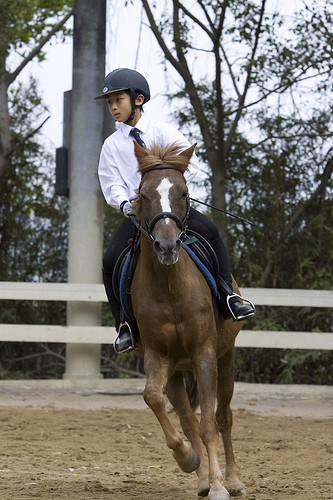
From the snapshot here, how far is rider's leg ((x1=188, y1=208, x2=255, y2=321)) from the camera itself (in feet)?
16.1

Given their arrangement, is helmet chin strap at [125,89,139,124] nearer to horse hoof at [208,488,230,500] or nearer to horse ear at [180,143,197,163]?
horse ear at [180,143,197,163]

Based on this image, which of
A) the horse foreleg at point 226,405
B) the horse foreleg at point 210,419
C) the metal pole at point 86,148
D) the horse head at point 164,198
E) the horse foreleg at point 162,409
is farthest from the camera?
the metal pole at point 86,148

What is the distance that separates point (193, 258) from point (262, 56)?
5.82 m

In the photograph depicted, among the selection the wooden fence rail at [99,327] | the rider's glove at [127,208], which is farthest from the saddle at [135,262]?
the wooden fence rail at [99,327]

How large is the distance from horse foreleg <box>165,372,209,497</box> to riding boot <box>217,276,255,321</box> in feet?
2.15

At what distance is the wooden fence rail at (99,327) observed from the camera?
9406 mm

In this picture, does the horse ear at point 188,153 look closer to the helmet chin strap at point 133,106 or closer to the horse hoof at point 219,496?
the helmet chin strap at point 133,106

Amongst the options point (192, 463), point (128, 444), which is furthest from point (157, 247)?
point (128, 444)

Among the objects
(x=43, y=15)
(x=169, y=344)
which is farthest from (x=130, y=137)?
(x=43, y=15)

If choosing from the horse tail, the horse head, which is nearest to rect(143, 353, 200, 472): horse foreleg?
the horse head

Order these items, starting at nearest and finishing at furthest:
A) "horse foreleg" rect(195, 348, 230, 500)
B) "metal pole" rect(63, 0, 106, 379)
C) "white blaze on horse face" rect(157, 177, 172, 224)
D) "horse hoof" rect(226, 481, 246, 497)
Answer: "white blaze on horse face" rect(157, 177, 172, 224) → "horse foreleg" rect(195, 348, 230, 500) → "horse hoof" rect(226, 481, 246, 497) → "metal pole" rect(63, 0, 106, 379)

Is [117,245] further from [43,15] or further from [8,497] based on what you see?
[43,15]

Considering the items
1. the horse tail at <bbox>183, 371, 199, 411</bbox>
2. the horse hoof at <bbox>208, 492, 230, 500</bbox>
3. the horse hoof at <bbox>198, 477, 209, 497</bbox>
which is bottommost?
the horse hoof at <bbox>198, 477, 209, 497</bbox>

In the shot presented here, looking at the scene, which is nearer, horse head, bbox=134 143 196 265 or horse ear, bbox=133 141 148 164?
horse head, bbox=134 143 196 265
